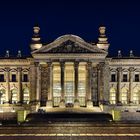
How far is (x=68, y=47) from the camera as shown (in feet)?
291

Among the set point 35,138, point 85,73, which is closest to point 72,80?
point 85,73

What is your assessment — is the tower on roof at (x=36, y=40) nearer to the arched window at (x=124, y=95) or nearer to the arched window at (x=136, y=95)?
the arched window at (x=124, y=95)

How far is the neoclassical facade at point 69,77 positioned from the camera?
290ft

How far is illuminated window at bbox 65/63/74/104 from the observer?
299 ft

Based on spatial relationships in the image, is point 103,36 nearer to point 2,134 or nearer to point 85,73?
point 85,73

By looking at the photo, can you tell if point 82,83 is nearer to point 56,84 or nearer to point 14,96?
point 56,84

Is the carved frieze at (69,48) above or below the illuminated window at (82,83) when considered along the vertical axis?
above

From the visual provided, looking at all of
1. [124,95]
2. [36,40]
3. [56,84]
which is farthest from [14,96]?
[124,95]

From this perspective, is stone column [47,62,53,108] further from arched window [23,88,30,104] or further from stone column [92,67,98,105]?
arched window [23,88,30,104]

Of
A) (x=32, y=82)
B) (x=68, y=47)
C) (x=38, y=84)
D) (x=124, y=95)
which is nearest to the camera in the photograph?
(x=68, y=47)

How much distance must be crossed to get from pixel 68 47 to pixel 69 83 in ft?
25.4

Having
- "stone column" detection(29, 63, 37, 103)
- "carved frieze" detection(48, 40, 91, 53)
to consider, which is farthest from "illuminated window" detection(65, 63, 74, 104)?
"stone column" detection(29, 63, 37, 103)

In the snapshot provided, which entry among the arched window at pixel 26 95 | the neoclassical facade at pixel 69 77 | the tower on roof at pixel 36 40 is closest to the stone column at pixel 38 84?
the neoclassical facade at pixel 69 77

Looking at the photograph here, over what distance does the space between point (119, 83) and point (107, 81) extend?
4828 mm
